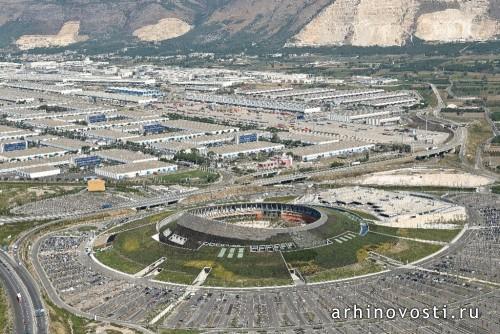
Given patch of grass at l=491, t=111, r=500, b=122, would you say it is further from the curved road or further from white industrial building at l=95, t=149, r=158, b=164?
the curved road

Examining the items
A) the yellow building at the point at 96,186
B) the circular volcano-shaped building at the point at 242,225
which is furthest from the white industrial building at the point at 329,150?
the circular volcano-shaped building at the point at 242,225

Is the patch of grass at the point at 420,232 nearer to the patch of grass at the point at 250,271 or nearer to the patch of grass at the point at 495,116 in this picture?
the patch of grass at the point at 250,271

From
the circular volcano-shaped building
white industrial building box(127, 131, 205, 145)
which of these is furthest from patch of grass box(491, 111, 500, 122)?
the circular volcano-shaped building

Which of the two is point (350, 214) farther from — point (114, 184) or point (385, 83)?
point (385, 83)

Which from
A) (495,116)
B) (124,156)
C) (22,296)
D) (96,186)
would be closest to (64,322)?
(22,296)

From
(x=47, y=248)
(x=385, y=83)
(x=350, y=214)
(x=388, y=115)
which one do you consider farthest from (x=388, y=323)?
(x=385, y=83)

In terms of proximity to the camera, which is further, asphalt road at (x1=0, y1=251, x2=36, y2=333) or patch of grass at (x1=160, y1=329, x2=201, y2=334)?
patch of grass at (x1=160, y1=329, x2=201, y2=334)
